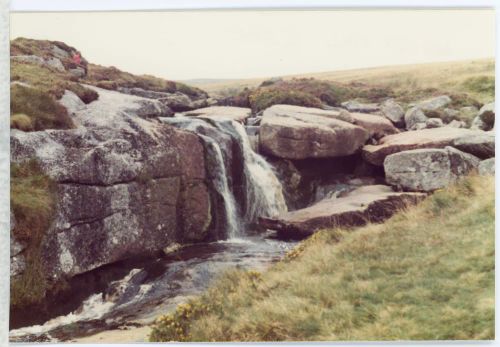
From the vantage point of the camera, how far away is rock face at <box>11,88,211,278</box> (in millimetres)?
7207

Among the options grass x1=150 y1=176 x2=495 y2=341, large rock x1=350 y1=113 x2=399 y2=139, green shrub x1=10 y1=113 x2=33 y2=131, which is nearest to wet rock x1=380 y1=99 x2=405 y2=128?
large rock x1=350 y1=113 x2=399 y2=139

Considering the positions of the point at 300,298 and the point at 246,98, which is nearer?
the point at 300,298

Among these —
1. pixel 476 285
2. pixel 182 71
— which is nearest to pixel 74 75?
pixel 182 71

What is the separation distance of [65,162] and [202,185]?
1.90 m

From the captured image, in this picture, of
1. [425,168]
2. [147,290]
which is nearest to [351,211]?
[425,168]

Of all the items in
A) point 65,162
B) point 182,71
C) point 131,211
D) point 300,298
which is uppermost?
point 182,71

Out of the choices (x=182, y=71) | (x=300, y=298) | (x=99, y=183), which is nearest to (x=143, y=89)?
(x=182, y=71)

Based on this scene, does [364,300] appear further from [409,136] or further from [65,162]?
[65,162]

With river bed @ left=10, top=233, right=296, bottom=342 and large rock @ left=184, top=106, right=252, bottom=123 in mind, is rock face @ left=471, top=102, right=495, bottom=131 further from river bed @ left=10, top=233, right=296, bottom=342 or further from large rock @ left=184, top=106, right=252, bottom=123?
large rock @ left=184, top=106, right=252, bottom=123

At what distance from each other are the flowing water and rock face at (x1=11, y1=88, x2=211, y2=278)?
0.22 metres

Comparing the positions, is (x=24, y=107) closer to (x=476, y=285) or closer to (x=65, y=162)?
(x=65, y=162)

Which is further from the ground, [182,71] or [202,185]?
[182,71]

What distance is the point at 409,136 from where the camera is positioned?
769 cm

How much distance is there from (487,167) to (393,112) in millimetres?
1489
